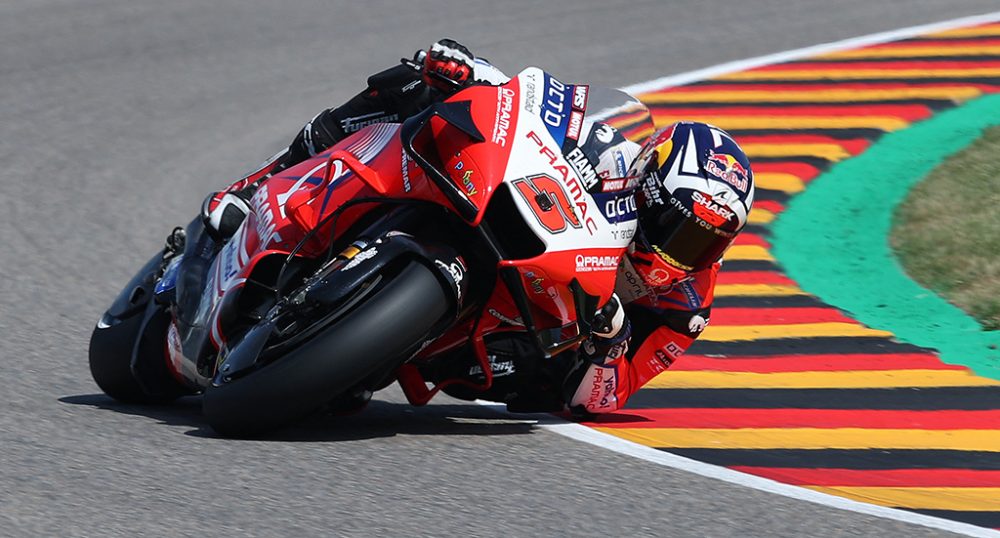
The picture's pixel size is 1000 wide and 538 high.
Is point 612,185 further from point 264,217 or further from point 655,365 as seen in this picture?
point 264,217

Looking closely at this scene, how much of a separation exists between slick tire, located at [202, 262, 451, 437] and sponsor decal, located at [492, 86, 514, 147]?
0.47 metres

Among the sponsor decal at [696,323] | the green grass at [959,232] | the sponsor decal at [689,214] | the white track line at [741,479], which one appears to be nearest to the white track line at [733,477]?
the white track line at [741,479]

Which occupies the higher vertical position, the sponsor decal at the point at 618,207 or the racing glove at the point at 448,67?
the racing glove at the point at 448,67

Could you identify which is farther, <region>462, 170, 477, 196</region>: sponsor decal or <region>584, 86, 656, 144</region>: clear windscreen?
<region>584, 86, 656, 144</region>: clear windscreen

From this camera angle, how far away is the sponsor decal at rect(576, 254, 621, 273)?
414 centimetres

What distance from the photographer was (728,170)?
4.40 metres

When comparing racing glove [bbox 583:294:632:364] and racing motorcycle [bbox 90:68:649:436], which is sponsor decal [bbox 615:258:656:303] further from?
racing motorcycle [bbox 90:68:649:436]

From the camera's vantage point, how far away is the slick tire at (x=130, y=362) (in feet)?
15.6

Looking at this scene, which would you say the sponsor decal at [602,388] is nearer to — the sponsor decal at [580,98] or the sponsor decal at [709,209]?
the sponsor decal at [709,209]

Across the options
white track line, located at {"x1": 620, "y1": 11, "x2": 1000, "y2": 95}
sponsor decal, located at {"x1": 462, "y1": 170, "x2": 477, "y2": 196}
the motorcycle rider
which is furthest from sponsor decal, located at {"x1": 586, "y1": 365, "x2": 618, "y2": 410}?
white track line, located at {"x1": 620, "y1": 11, "x2": 1000, "y2": 95}

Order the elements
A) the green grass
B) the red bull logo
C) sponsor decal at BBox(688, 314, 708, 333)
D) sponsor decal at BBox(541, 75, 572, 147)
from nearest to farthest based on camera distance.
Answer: sponsor decal at BBox(541, 75, 572, 147)
the red bull logo
sponsor decal at BBox(688, 314, 708, 333)
the green grass

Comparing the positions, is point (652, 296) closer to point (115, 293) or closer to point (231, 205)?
point (231, 205)

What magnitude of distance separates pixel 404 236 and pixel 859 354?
9.15ft

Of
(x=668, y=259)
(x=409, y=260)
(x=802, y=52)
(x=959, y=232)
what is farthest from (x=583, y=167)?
(x=802, y=52)
